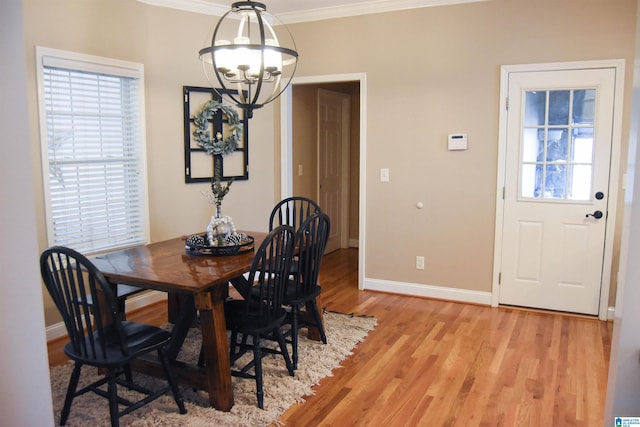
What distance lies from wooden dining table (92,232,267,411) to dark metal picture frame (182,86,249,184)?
161 centimetres

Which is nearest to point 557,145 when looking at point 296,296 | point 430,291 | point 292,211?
point 430,291

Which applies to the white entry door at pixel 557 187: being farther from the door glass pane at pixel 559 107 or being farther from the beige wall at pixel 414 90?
the beige wall at pixel 414 90

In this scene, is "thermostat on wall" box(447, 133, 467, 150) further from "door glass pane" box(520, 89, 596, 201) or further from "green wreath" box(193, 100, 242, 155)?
"green wreath" box(193, 100, 242, 155)

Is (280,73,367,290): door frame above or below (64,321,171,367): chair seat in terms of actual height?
above

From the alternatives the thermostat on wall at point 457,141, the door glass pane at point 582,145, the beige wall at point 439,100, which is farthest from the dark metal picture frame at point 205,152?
the door glass pane at point 582,145

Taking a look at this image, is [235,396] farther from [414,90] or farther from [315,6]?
[315,6]

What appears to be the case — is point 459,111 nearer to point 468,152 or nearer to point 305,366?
point 468,152

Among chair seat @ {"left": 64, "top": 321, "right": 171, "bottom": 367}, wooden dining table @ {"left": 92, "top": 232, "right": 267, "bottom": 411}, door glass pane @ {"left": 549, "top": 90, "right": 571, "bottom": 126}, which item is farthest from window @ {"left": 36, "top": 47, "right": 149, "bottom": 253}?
door glass pane @ {"left": 549, "top": 90, "right": 571, "bottom": 126}

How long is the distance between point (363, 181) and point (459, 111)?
1104 millimetres

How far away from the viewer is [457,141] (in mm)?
4457

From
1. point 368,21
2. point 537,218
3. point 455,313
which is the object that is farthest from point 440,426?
point 368,21

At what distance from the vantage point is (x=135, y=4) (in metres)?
4.17

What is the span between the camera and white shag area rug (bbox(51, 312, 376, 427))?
2.62m

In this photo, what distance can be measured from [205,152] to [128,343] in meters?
2.58
